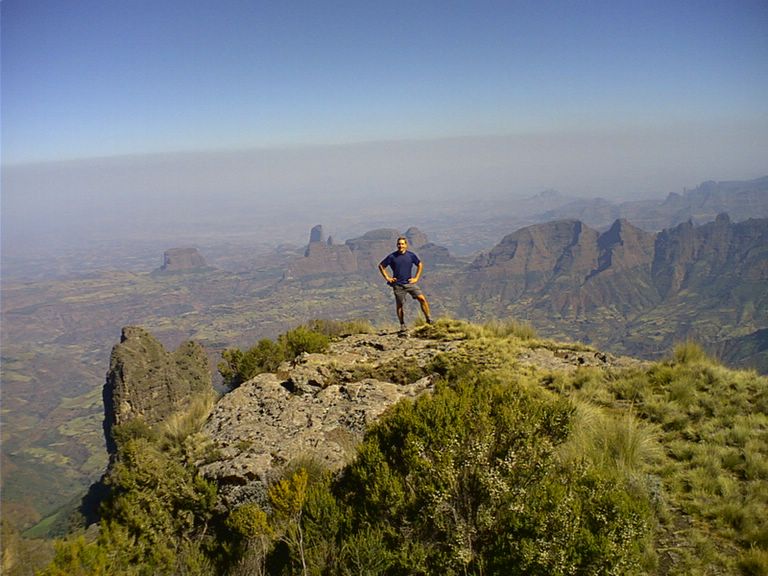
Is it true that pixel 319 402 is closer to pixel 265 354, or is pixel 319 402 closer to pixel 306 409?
pixel 306 409

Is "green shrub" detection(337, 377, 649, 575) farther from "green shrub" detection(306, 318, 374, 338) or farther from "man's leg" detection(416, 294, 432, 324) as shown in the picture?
"green shrub" detection(306, 318, 374, 338)

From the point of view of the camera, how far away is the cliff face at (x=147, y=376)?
44.3 m

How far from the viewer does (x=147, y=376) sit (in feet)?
151

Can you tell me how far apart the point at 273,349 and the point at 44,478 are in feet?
426

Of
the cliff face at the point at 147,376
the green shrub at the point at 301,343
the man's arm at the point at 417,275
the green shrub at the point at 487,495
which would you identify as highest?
the man's arm at the point at 417,275

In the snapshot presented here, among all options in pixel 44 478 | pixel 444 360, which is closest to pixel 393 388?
pixel 444 360

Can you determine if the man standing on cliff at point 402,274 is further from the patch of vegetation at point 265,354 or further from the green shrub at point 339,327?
the patch of vegetation at point 265,354

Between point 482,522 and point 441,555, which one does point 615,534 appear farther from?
point 441,555

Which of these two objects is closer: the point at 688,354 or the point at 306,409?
the point at 306,409

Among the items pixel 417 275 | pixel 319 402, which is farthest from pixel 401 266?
pixel 319 402

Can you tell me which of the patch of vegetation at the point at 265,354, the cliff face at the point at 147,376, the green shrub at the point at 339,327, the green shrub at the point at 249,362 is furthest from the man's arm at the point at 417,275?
the cliff face at the point at 147,376

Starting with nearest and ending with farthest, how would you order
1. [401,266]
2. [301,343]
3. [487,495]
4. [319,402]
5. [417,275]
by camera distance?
[487,495] → [319,402] → [301,343] → [417,275] → [401,266]

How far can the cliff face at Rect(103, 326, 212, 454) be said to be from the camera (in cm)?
4434

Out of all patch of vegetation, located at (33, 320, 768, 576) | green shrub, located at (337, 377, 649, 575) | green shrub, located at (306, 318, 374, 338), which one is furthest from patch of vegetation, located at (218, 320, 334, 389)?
green shrub, located at (337, 377, 649, 575)
